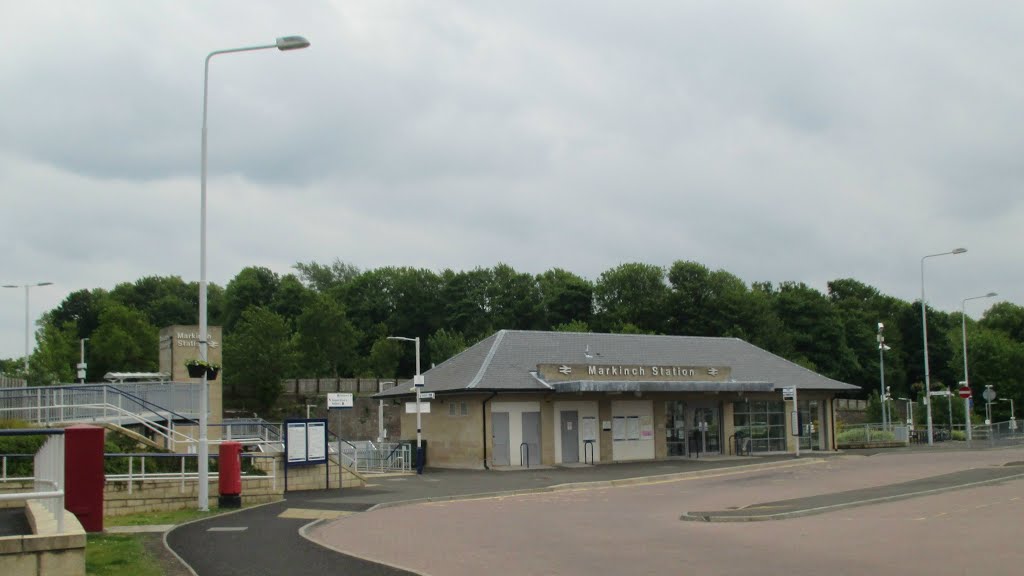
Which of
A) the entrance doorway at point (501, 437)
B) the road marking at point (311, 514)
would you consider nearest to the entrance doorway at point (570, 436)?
the entrance doorway at point (501, 437)

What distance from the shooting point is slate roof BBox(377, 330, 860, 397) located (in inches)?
1531

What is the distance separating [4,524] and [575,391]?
26.9 metres

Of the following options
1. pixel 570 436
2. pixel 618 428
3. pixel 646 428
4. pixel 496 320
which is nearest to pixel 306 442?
pixel 570 436

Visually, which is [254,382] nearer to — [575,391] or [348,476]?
[575,391]

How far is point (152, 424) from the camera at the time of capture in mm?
27250

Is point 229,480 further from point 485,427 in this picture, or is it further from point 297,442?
point 485,427

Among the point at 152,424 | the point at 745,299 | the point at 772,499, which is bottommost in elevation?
the point at 772,499

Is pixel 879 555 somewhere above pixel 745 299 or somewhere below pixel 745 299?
below

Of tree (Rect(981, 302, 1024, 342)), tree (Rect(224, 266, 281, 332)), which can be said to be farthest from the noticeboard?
tree (Rect(981, 302, 1024, 342))

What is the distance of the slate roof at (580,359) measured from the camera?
38875 mm

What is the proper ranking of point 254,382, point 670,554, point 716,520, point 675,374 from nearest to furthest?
point 670,554 → point 716,520 → point 675,374 → point 254,382

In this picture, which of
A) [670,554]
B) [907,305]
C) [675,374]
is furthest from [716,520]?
[907,305]

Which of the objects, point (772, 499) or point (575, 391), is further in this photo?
point (575, 391)

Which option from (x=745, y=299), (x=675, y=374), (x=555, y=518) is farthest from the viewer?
(x=745, y=299)
